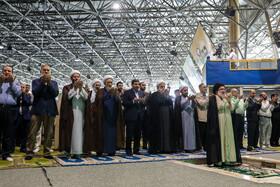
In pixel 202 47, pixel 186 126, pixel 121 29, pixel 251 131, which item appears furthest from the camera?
pixel 121 29

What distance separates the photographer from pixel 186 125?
5.79 m

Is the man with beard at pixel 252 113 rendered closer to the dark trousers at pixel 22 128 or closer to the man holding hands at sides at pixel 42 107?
the man holding hands at sides at pixel 42 107

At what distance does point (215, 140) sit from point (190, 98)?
1.66 metres

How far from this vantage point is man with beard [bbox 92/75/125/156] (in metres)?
4.87

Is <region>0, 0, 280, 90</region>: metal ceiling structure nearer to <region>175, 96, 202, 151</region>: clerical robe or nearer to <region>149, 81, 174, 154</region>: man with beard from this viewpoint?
<region>175, 96, 202, 151</region>: clerical robe

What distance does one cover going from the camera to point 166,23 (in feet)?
58.2

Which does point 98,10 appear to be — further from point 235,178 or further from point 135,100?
point 235,178

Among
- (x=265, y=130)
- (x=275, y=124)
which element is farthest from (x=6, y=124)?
(x=275, y=124)

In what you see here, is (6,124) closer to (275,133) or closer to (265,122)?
(265,122)

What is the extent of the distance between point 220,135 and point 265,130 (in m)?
4.07

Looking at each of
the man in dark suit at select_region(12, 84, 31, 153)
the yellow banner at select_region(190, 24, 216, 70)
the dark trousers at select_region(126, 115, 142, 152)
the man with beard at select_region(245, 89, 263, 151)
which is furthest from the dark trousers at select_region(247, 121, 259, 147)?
the yellow banner at select_region(190, 24, 216, 70)

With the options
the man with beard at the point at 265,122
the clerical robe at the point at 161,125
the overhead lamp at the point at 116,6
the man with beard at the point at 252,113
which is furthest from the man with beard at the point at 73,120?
the overhead lamp at the point at 116,6

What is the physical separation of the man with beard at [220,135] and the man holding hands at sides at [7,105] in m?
2.97

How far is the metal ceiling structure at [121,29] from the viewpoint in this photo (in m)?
14.2
